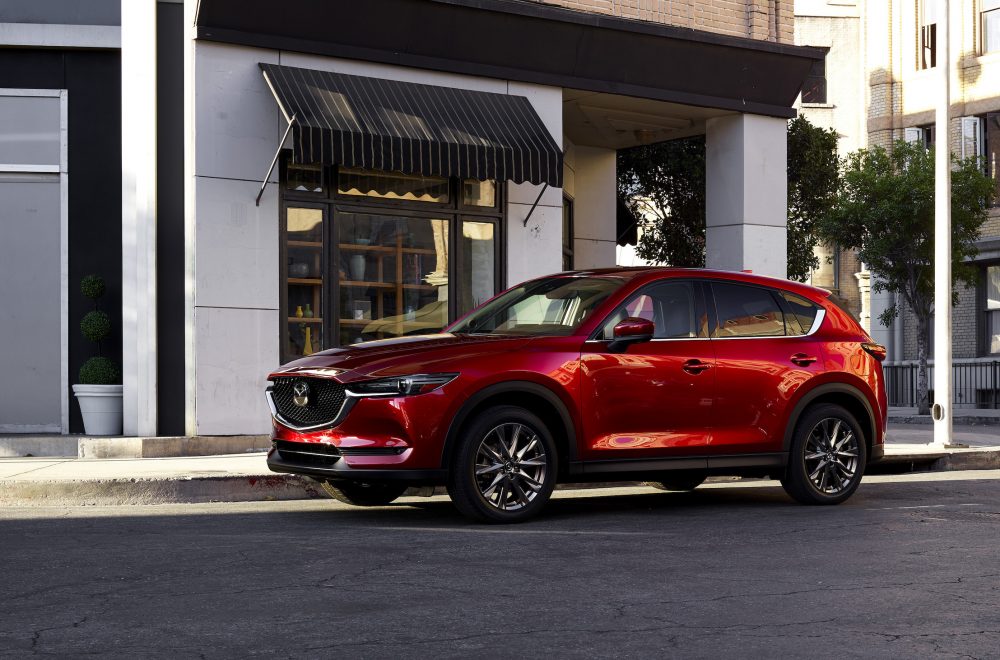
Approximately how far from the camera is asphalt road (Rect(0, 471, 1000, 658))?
5.30 m

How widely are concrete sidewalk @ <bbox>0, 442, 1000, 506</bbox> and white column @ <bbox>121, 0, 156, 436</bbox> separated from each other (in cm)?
162

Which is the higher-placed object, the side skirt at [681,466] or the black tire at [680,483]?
the side skirt at [681,466]

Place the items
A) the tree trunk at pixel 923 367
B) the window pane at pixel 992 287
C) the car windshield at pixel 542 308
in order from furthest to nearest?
the window pane at pixel 992 287 → the tree trunk at pixel 923 367 → the car windshield at pixel 542 308

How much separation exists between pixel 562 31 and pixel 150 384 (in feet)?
22.0

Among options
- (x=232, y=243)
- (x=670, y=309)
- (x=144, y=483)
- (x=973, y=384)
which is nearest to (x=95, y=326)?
(x=232, y=243)

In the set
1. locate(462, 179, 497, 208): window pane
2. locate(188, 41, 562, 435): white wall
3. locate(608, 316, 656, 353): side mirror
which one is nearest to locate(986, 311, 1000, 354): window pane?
locate(462, 179, 497, 208): window pane

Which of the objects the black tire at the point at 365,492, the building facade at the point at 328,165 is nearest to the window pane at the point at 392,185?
the building facade at the point at 328,165

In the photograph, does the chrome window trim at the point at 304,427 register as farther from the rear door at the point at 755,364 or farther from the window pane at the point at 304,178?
the window pane at the point at 304,178

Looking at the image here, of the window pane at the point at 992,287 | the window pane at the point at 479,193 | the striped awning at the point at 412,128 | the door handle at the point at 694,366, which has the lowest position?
the door handle at the point at 694,366

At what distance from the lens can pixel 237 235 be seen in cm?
1391

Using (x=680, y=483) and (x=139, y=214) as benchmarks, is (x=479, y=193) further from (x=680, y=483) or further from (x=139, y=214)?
(x=680, y=483)

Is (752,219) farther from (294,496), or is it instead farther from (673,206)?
(294,496)

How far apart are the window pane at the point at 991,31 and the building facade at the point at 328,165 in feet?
56.7

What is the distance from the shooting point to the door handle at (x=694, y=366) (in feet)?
31.2
